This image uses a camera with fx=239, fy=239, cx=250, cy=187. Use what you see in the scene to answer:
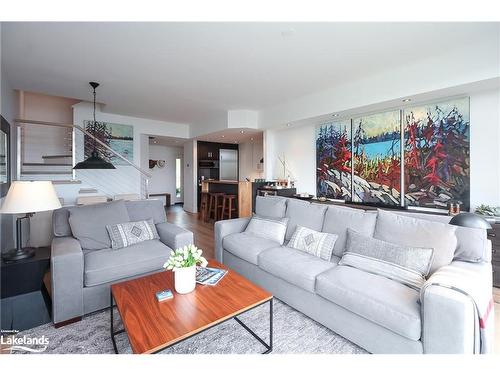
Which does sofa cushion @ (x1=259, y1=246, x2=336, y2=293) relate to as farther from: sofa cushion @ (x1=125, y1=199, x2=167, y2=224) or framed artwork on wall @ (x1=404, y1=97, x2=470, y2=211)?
framed artwork on wall @ (x1=404, y1=97, x2=470, y2=211)

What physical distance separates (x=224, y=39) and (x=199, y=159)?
18.1ft

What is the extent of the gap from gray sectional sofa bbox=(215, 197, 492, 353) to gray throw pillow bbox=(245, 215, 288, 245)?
0.29 feet

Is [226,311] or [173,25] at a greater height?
[173,25]

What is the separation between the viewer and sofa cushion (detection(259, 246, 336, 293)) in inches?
76.7

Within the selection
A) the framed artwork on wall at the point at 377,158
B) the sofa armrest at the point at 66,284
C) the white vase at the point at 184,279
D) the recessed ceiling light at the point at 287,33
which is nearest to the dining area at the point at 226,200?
the framed artwork on wall at the point at 377,158

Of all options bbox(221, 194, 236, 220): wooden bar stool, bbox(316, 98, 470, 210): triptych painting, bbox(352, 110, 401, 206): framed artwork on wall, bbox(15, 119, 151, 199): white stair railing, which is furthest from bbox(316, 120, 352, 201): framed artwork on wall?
bbox(15, 119, 151, 199): white stair railing

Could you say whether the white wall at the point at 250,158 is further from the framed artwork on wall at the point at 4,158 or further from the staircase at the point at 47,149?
the framed artwork on wall at the point at 4,158

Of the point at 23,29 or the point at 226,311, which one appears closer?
the point at 226,311

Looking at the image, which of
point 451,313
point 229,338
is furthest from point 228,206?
point 451,313

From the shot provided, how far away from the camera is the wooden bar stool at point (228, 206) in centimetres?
577

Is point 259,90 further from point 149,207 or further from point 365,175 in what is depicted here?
point 149,207

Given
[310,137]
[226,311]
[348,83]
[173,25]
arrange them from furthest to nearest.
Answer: [310,137], [348,83], [173,25], [226,311]
